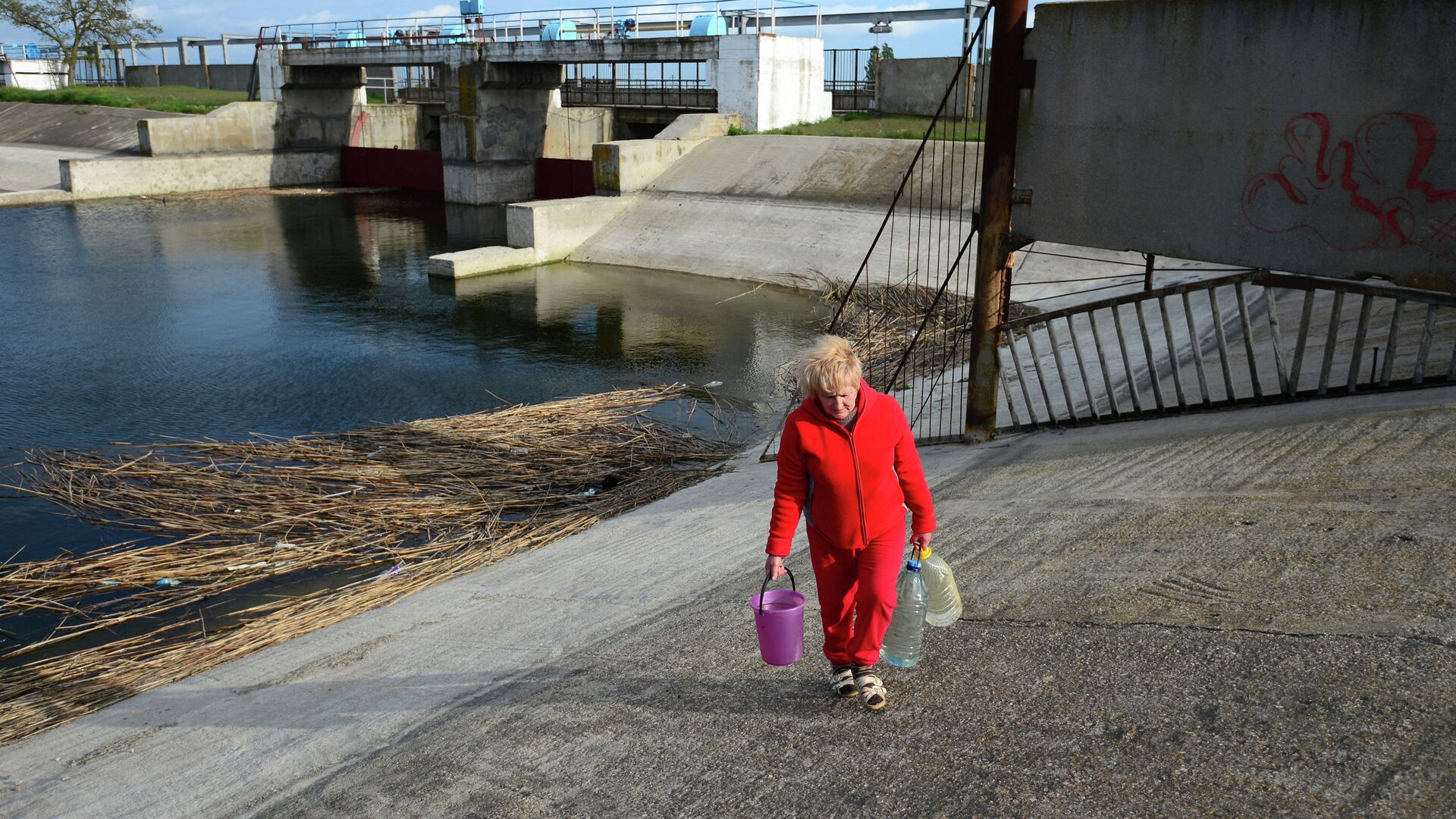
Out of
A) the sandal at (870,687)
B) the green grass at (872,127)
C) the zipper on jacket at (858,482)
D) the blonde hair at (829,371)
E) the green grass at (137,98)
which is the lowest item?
the sandal at (870,687)

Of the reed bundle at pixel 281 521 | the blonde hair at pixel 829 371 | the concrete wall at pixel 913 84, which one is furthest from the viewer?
the concrete wall at pixel 913 84

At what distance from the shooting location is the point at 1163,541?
5.73 m

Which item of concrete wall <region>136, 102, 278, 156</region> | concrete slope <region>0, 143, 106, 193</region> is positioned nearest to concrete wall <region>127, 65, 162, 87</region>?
concrete slope <region>0, 143, 106, 193</region>

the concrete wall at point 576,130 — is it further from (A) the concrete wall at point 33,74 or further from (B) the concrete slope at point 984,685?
(A) the concrete wall at point 33,74

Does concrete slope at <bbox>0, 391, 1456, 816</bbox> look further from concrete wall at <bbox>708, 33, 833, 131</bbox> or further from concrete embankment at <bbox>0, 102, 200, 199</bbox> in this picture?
concrete embankment at <bbox>0, 102, 200, 199</bbox>

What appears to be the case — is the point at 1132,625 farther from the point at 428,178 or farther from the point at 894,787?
the point at 428,178

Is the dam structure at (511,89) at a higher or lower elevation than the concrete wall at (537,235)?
higher

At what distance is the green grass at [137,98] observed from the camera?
1785 inches

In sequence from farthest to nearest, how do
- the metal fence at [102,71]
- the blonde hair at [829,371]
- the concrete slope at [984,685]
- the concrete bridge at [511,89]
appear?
1. the metal fence at [102,71]
2. the concrete bridge at [511,89]
3. the blonde hair at [829,371]
4. the concrete slope at [984,685]

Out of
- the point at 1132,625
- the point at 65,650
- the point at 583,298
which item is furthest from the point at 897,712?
the point at 583,298

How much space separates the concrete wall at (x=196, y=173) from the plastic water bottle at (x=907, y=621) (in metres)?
37.9

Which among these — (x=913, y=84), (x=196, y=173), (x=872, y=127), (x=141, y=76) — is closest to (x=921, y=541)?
(x=872, y=127)

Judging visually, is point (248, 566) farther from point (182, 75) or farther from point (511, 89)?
point (182, 75)

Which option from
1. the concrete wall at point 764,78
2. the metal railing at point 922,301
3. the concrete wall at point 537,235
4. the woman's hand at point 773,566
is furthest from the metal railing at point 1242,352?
the concrete wall at point 764,78
